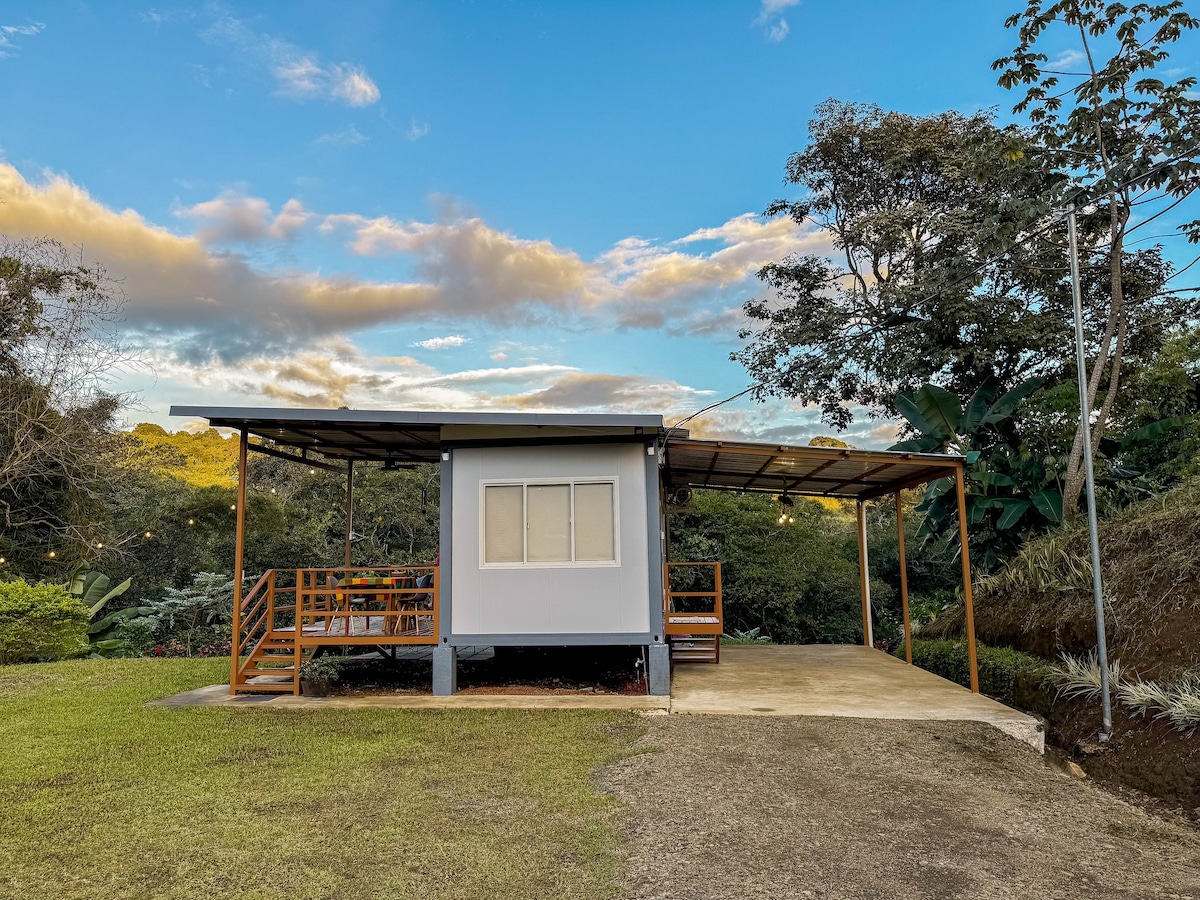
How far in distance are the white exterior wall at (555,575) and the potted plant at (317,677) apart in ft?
4.85

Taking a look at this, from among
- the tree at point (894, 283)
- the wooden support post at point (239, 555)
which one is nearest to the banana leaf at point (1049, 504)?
the tree at point (894, 283)

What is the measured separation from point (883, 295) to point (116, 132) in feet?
47.0

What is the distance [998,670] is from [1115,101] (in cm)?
887

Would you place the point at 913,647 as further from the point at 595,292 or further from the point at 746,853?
the point at 595,292

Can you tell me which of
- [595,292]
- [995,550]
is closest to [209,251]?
[595,292]

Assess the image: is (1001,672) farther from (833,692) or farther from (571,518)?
(571,518)

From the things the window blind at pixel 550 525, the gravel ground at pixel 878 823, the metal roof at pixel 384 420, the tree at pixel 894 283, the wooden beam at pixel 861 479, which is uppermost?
the tree at pixel 894 283

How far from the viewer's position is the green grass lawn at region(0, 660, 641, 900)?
373 cm

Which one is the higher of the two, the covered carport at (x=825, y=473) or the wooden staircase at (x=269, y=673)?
the covered carport at (x=825, y=473)

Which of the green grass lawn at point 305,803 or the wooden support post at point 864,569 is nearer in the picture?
the green grass lawn at point 305,803

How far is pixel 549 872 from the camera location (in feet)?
12.5

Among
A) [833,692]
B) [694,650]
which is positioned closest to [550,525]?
[833,692]

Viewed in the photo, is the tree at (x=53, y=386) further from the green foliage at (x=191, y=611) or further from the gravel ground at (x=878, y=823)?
the gravel ground at (x=878, y=823)

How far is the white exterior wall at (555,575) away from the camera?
825 cm
